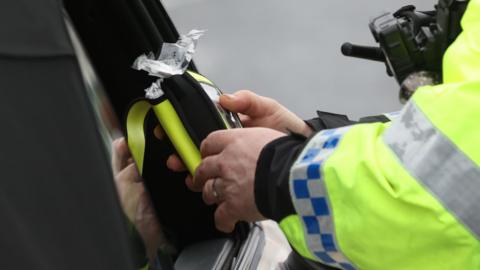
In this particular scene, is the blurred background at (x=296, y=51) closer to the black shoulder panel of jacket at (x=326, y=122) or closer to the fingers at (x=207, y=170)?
the black shoulder panel of jacket at (x=326, y=122)

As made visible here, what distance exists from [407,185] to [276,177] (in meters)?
0.19

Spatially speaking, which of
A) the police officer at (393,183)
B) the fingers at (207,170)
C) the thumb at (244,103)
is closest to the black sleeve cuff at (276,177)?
the police officer at (393,183)

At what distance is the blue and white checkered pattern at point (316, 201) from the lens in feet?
2.36

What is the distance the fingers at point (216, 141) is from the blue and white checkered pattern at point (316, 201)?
0.16 metres

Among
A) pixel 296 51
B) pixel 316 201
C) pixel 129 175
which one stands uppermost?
pixel 129 175

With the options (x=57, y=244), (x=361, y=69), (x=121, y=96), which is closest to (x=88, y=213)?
(x=57, y=244)

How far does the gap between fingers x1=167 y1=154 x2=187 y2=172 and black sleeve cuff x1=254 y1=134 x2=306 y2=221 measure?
24 centimetres

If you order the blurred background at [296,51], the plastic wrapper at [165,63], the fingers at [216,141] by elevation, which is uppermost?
the plastic wrapper at [165,63]

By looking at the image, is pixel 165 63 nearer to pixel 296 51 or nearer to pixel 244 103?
pixel 244 103

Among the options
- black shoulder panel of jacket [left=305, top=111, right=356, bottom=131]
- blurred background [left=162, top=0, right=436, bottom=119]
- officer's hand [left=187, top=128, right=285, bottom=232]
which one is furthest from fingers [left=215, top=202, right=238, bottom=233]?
blurred background [left=162, top=0, right=436, bottom=119]

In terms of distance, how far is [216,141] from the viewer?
911mm

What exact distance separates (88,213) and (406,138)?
363 millimetres

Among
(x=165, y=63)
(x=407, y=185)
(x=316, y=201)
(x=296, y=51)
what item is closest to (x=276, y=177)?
(x=316, y=201)

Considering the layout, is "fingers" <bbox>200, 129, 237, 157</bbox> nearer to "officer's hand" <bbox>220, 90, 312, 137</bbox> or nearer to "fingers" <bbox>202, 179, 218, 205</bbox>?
"fingers" <bbox>202, 179, 218, 205</bbox>
